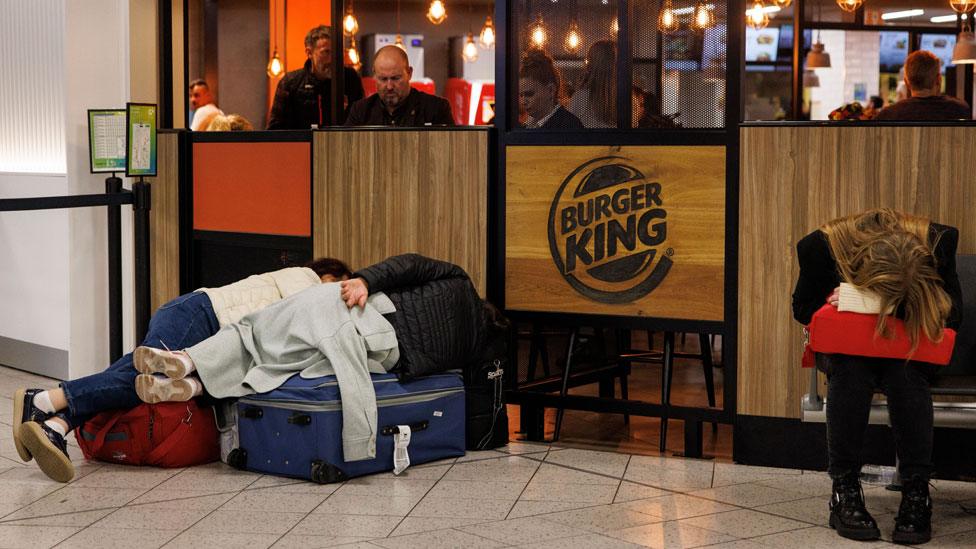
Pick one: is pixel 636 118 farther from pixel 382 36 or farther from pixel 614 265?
pixel 382 36

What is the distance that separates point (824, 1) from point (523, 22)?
8.98 metres

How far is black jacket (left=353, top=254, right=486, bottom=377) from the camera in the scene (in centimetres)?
452

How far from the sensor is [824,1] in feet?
42.6

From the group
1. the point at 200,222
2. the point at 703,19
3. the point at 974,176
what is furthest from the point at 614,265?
the point at 200,222

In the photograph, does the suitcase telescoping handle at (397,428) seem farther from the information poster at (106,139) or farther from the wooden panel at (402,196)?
the information poster at (106,139)

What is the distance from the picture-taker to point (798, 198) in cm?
445

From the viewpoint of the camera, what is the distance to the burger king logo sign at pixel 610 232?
15.4 feet

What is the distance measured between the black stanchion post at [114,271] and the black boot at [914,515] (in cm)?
369

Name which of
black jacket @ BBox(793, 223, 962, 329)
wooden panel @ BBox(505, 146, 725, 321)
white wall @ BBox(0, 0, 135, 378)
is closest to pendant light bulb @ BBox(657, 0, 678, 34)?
wooden panel @ BBox(505, 146, 725, 321)

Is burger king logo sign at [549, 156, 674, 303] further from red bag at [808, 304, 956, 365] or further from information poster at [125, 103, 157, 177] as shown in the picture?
information poster at [125, 103, 157, 177]

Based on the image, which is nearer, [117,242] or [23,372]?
[117,242]

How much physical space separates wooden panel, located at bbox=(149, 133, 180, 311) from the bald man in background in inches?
39.1

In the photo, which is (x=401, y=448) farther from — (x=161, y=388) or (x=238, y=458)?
(x=161, y=388)

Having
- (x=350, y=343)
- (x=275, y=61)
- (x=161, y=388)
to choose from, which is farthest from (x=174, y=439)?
(x=275, y=61)
